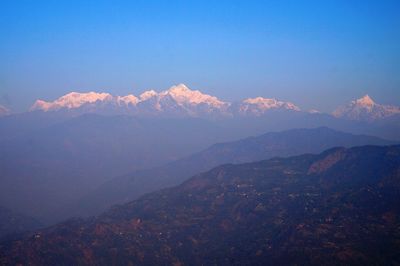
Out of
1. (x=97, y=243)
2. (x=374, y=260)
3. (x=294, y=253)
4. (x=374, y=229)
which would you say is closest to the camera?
(x=374, y=260)

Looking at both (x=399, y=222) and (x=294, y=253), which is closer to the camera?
(x=294, y=253)

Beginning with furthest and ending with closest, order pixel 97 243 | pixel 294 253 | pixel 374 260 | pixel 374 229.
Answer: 1. pixel 97 243
2. pixel 374 229
3. pixel 294 253
4. pixel 374 260

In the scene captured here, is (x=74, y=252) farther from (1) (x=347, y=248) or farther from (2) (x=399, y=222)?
(2) (x=399, y=222)

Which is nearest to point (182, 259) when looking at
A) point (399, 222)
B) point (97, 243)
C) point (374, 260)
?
point (97, 243)

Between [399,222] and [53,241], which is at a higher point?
[399,222]

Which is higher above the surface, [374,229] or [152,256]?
[374,229]

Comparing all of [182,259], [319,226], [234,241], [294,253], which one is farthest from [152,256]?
[319,226]

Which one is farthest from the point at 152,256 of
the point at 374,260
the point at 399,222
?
the point at 399,222

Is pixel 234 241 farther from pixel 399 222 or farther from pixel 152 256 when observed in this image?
pixel 399 222

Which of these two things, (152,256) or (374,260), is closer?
(374,260)
